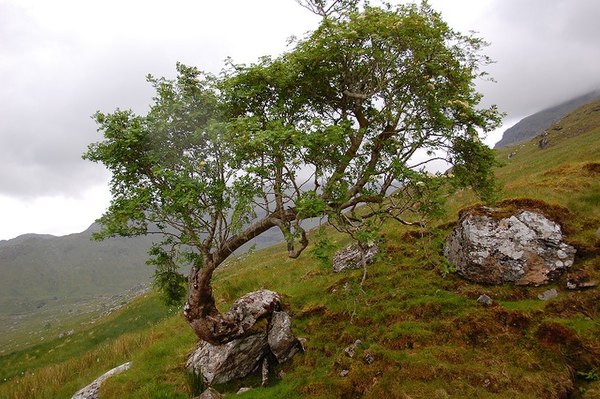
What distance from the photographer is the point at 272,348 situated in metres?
15.9

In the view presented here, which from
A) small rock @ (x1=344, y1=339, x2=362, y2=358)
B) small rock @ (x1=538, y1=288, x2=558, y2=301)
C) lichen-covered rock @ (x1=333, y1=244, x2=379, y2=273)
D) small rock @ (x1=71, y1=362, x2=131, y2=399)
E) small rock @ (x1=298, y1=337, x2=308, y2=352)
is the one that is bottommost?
small rock @ (x1=538, y1=288, x2=558, y2=301)

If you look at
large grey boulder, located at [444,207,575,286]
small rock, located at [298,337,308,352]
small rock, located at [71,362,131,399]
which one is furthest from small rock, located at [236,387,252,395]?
large grey boulder, located at [444,207,575,286]

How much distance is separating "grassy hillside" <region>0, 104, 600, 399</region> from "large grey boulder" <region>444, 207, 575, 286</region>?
550 mm

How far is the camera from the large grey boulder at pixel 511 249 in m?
15.5

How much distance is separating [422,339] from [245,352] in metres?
7.67

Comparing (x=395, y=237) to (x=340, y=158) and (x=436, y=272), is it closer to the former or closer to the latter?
(x=436, y=272)

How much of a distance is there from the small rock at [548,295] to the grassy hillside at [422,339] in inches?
12.2

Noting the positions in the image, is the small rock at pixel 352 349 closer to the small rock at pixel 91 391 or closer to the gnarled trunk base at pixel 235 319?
the gnarled trunk base at pixel 235 319

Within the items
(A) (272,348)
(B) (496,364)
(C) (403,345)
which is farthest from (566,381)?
(A) (272,348)

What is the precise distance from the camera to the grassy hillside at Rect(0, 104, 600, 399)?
11234 millimetres

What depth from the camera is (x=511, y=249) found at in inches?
634

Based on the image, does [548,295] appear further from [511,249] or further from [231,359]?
[231,359]

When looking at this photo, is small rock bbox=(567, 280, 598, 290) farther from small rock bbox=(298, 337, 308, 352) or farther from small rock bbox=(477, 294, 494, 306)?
small rock bbox=(298, 337, 308, 352)

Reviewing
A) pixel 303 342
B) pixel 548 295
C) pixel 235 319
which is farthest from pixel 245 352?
pixel 548 295
